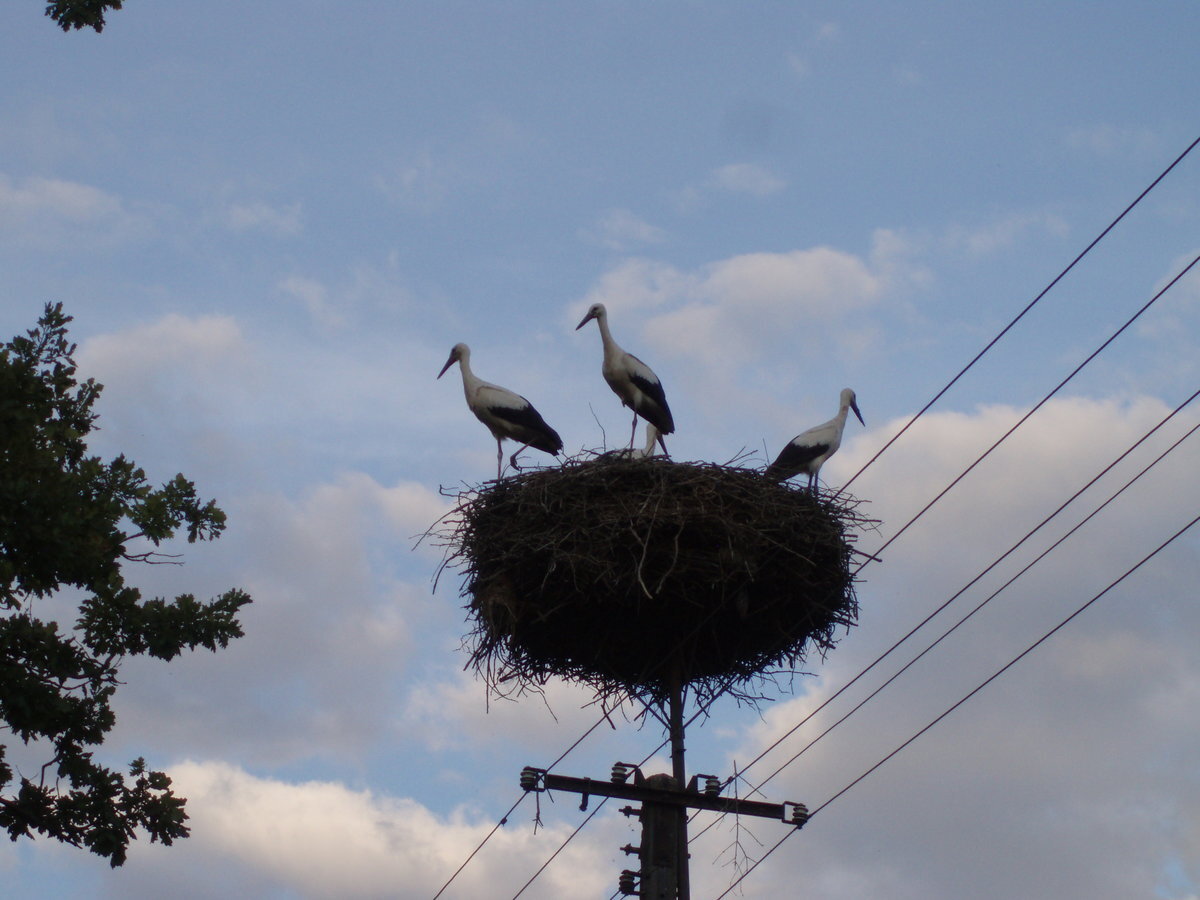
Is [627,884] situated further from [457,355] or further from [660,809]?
[457,355]

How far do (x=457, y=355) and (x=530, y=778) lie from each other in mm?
6743

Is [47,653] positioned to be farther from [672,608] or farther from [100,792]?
[672,608]

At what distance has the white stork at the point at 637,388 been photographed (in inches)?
482

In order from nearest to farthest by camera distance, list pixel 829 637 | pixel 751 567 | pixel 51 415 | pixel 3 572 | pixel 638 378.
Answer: pixel 3 572
pixel 51 415
pixel 751 567
pixel 829 637
pixel 638 378

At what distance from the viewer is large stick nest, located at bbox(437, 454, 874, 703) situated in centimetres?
824

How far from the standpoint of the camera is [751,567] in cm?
820

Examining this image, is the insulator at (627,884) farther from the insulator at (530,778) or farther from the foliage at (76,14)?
the foliage at (76,14)

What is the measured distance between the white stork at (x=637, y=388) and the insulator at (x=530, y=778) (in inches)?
205

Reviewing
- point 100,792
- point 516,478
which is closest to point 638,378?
point 516,478

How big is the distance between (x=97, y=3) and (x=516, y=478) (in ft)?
12.1

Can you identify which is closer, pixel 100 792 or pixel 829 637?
pixel 100 792

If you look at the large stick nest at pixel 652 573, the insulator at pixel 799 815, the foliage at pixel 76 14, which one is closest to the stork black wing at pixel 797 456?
the large stick nest at pixel 652 573

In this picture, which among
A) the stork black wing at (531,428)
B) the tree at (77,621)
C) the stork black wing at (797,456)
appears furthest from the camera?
the stork black wing at (531,428)

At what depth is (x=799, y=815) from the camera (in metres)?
7.30
